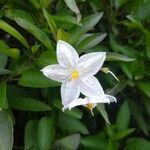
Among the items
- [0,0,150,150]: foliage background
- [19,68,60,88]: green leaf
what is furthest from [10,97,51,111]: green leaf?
[19,68,60,88]: green leaf

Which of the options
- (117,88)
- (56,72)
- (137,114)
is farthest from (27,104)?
(137,114)

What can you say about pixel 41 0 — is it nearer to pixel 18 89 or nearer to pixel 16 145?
pixel 18 89

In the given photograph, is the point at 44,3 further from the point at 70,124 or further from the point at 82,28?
the point at 70,124

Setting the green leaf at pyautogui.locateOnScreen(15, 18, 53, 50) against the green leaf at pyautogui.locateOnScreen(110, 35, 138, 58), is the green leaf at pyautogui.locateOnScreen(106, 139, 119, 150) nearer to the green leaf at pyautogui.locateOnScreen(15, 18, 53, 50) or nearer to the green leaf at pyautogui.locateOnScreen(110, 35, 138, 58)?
the green leaf at pyautogui.locateOnScreen(110, 35, 138, 58)

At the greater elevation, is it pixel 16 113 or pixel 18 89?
pixel 18 89

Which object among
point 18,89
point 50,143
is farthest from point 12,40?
point 50,143
